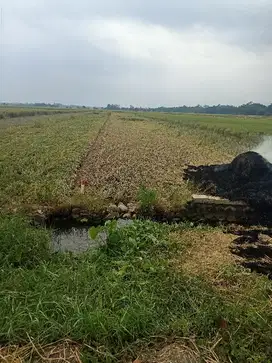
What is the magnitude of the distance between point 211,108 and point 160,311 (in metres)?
137

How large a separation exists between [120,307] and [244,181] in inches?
291

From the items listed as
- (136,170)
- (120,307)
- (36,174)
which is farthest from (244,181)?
(120,307)

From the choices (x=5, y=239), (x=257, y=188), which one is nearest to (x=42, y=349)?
(x=5, y=239)

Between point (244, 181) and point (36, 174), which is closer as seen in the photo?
point (244, 181)

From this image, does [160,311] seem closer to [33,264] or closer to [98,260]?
[98,260]

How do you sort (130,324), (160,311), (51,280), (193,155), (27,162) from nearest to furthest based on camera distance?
(130,324) < (160,311) < (51,280) < (27,162) < (193,155)

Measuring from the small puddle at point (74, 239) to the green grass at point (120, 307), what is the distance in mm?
1273

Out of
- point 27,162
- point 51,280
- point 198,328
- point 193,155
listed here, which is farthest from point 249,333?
point 193,155

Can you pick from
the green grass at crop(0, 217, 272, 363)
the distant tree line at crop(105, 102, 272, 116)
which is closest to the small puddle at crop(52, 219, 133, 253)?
the green grass at crop(0, 217, 272, 363)

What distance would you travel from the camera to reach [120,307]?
13.5ft

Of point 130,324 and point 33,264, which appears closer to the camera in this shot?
point 130,324

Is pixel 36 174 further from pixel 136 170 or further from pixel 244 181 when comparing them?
pixel 244 181

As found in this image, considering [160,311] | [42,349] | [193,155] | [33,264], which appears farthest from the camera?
[193,155]

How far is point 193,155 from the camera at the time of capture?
683 inches
